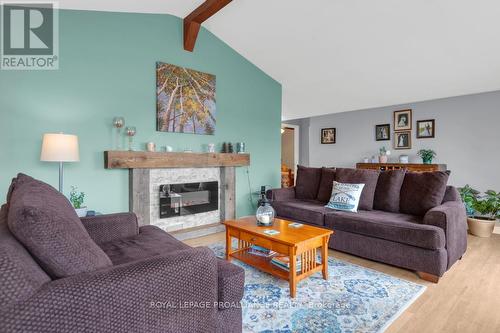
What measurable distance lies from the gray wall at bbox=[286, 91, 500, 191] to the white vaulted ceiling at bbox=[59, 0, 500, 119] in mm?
414

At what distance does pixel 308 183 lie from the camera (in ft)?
13.3

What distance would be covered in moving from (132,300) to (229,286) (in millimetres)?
473

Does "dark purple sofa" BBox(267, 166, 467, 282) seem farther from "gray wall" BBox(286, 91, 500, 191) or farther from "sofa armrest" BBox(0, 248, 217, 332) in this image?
"gray wall" BBox(286, 91, 500, 191)

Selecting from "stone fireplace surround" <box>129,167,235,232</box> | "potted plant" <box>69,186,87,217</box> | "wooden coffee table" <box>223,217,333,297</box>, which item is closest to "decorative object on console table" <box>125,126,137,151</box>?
"stone fireplace surround" <box>129,167,235,232</box>

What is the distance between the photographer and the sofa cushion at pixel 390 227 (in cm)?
233

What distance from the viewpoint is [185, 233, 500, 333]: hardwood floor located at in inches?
68.1

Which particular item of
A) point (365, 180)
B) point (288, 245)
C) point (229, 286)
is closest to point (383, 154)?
point (365, 180)

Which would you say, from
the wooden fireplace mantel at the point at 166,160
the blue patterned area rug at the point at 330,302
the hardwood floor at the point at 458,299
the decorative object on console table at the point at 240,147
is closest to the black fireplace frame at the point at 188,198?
the wooden fireplace mantel at the point at 166,160

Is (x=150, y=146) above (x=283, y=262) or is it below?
above

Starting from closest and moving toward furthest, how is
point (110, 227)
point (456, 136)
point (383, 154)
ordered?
point (110, 227)
point (456, 136)
point (383, 154)

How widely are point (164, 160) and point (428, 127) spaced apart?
5036 mm

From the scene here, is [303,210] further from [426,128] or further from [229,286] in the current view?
[426,128]

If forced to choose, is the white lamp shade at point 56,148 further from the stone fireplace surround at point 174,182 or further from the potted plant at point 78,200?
the stone fireplace surround at point 174,182

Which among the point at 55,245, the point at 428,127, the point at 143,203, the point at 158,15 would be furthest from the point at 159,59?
the point at 428,127
